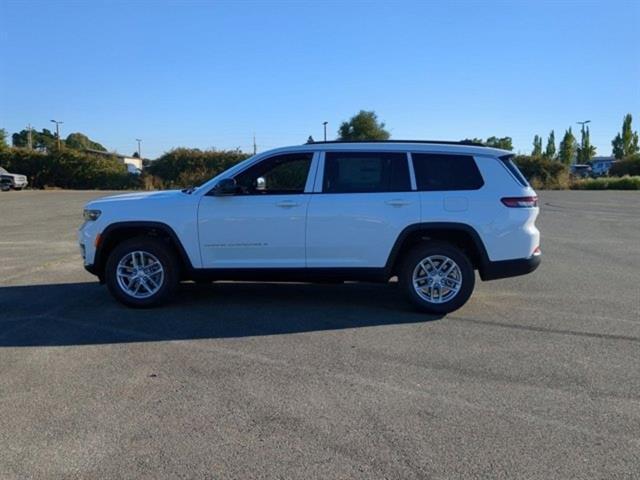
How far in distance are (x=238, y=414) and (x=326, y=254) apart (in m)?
2.83

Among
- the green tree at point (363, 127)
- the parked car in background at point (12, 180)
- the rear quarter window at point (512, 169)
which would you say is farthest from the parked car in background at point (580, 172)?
the rear quarter window at point (512, 169)

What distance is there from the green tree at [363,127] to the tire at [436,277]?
51795 mm

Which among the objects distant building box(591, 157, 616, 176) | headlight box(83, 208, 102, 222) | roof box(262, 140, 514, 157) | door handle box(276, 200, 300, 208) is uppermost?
distant building box(591, 157, 616, 176)

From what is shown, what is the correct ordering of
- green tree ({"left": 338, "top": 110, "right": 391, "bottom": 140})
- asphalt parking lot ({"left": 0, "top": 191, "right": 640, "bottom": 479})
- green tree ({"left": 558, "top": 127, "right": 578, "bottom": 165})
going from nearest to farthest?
1. asphalt parking lot ({"left": 0, "top": 191, "right": 640, "bottom": 479})
2. green tree ({"left": 338, "top": 110, "right": 391, "bottom": 140})
3. green tree ({"left": 558, "top": 127, "right": 578, "bottom": 165})

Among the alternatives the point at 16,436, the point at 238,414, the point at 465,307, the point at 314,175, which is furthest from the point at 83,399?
the point at 465,307

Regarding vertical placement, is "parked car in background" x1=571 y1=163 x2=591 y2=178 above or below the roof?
above

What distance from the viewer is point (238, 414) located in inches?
154

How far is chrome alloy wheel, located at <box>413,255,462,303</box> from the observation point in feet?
21.2

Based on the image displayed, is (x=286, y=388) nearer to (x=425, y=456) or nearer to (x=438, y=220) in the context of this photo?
(x=425, y=456)

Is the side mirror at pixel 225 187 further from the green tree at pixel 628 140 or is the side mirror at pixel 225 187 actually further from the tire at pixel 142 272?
the green tree at pixel 628 140

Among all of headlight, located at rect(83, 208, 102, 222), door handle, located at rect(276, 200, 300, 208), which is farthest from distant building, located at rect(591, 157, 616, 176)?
headlight, located at rect(83, 208, 102, 222)

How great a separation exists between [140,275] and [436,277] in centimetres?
335

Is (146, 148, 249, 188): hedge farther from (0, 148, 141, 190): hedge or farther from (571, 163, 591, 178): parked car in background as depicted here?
(571, 163, 591, 178): parked car in background

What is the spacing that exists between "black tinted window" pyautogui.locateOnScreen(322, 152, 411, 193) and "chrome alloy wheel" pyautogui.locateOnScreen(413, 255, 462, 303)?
2.95 ft
